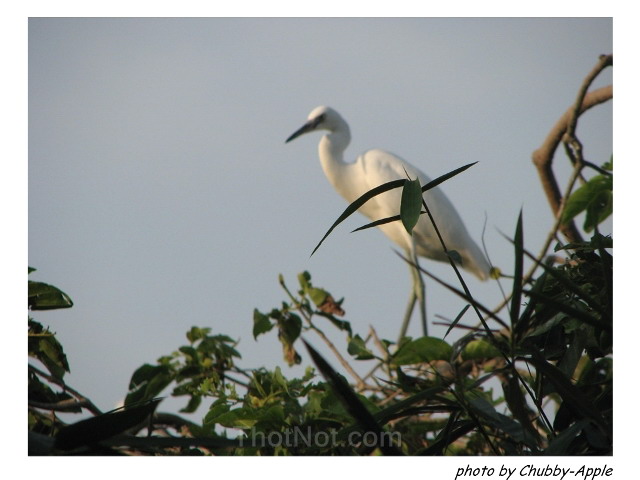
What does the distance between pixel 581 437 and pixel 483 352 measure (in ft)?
1.84

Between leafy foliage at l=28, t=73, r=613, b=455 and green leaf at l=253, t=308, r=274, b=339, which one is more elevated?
green leaf at l=253, t=308, r=274, b=339

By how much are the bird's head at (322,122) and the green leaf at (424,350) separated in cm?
396

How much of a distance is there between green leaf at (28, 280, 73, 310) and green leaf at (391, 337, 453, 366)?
435 millimetres

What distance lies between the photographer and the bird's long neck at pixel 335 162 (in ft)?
15.8

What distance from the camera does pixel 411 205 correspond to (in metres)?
0.62

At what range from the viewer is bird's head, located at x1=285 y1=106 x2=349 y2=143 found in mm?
4879

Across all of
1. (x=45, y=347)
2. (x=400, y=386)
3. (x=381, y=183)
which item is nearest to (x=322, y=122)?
(x=381, y=183)

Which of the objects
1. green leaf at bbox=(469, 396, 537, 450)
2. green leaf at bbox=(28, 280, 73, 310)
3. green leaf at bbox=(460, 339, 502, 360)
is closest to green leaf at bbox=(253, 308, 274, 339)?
green leaf at bbox=(460, 339, 502, 360)

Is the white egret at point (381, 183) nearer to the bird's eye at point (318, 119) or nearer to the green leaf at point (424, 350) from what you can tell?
the bird's eye at point (318, 119)

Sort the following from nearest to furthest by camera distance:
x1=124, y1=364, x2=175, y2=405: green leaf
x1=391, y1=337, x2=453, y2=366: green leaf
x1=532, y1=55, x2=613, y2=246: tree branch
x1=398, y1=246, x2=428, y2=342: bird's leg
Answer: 1. x1=391, y1=337, x2=453, y2=366: green leaf
2. x1=124, y1=364, x2=175, y2=405: green leaf
3. x1=532, y1=55, x2=613, y2=246: tree branch
4. x1=398, y1=246, x2=428, y2=342: bird's leg

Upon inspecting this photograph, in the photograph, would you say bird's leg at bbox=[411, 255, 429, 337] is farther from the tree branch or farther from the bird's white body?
the tree branch
